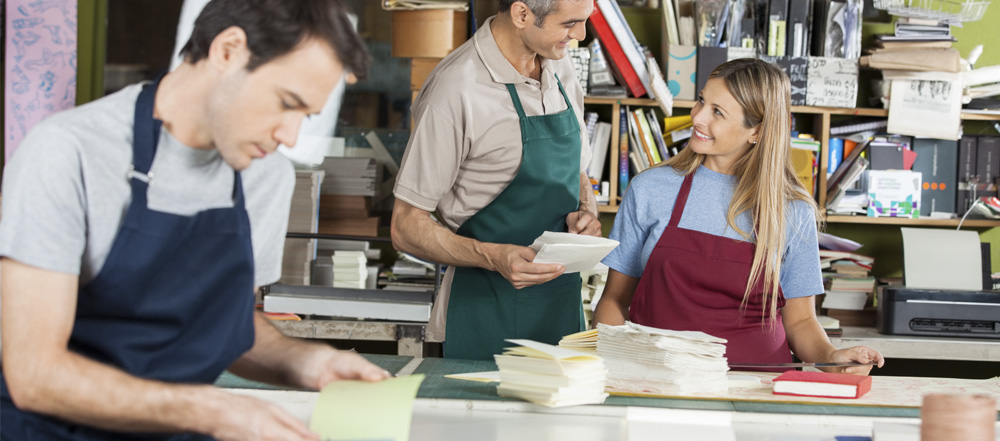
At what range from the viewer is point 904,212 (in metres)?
3.73

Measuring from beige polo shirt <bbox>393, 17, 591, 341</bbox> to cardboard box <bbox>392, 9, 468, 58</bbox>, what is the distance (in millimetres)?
1386

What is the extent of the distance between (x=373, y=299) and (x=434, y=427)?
1.88 meters

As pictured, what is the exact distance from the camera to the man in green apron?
2059mm

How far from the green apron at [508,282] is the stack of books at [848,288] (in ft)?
6.19

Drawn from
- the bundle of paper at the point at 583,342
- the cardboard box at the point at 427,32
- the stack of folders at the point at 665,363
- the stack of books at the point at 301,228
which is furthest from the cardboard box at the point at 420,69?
the stack of folders at the point at 665,363

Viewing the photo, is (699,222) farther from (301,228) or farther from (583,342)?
(301,228)

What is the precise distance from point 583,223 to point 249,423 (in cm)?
132

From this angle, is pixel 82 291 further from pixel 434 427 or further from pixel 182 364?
pixel 434 427

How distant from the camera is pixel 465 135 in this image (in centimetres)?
208

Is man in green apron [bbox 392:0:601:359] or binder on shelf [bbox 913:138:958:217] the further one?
binder on shelf [bbox 913:138:958:217]

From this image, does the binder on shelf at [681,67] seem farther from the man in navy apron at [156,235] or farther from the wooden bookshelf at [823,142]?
the man in navy apron at [156,235]

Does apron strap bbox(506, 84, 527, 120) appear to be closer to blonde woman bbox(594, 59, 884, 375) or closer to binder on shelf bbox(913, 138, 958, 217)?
blonde woman bbox(594, 59, 884, 375)

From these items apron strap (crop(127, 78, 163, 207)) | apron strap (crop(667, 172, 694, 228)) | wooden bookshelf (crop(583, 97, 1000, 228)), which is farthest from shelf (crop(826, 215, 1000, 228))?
apron strap (crop(127, 78, 163, 207))

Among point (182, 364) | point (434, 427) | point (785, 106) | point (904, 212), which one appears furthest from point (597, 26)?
point (182, 364)
